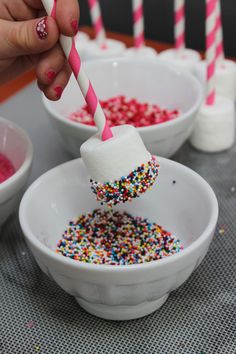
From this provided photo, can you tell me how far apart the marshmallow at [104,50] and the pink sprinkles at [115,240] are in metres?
0.58

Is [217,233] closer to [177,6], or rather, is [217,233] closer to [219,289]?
[219,289]

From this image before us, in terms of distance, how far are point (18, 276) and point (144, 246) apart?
0.66 ft

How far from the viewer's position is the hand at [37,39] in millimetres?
684

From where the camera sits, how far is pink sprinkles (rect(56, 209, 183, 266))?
79cm

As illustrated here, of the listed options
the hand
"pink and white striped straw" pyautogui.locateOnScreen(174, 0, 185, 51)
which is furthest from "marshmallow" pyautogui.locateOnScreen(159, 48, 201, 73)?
the hand

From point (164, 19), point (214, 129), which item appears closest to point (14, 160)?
point (214, 129)

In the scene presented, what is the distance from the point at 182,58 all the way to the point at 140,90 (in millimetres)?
211

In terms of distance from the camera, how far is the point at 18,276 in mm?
834

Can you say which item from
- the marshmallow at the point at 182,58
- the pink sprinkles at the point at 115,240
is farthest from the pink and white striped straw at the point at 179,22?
the pink sprinkles at the point at 115,240

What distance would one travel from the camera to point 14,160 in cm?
93

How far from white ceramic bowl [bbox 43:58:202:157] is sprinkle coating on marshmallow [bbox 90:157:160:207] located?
0.75ft

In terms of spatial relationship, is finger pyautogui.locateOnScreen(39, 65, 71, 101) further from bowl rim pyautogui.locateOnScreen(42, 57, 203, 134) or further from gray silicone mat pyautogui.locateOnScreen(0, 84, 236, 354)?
gray silicone mat pyautogui.locateOnScreen(0, 84, 236, 354)

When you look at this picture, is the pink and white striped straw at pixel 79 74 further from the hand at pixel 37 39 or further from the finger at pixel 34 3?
the finger at pixel 34 3

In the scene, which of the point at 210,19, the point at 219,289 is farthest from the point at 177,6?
the point at 219,289
